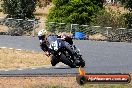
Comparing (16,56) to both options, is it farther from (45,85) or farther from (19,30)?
(19,30)

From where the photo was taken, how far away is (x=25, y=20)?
43625 mm

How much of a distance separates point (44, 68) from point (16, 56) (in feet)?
18.1

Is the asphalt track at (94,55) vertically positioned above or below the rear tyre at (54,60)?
below

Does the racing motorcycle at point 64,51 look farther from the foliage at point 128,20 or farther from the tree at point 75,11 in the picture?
the tree at point 75,11

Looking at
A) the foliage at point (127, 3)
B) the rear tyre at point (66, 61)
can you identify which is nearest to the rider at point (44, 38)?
the rear tyre at point (66, 61)

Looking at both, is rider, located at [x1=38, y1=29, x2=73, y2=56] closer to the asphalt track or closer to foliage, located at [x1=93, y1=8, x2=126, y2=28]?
the asphalt track

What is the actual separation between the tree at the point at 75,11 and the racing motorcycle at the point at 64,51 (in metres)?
21.5

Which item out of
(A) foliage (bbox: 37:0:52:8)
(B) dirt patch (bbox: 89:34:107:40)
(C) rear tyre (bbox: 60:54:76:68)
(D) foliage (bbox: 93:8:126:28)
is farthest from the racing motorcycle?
(A) foliage (bbox: 37:0:52:8)

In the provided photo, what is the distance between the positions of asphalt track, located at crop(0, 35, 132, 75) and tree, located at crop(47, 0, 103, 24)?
412 centimetres

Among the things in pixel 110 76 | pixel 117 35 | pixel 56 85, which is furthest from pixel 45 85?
pixel 117 35

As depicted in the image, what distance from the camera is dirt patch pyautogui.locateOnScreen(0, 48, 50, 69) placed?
25.4 metres

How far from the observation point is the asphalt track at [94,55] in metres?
22.2

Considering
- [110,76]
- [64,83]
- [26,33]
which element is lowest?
[26,33]

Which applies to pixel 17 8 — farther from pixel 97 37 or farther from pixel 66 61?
pixel 66 61
